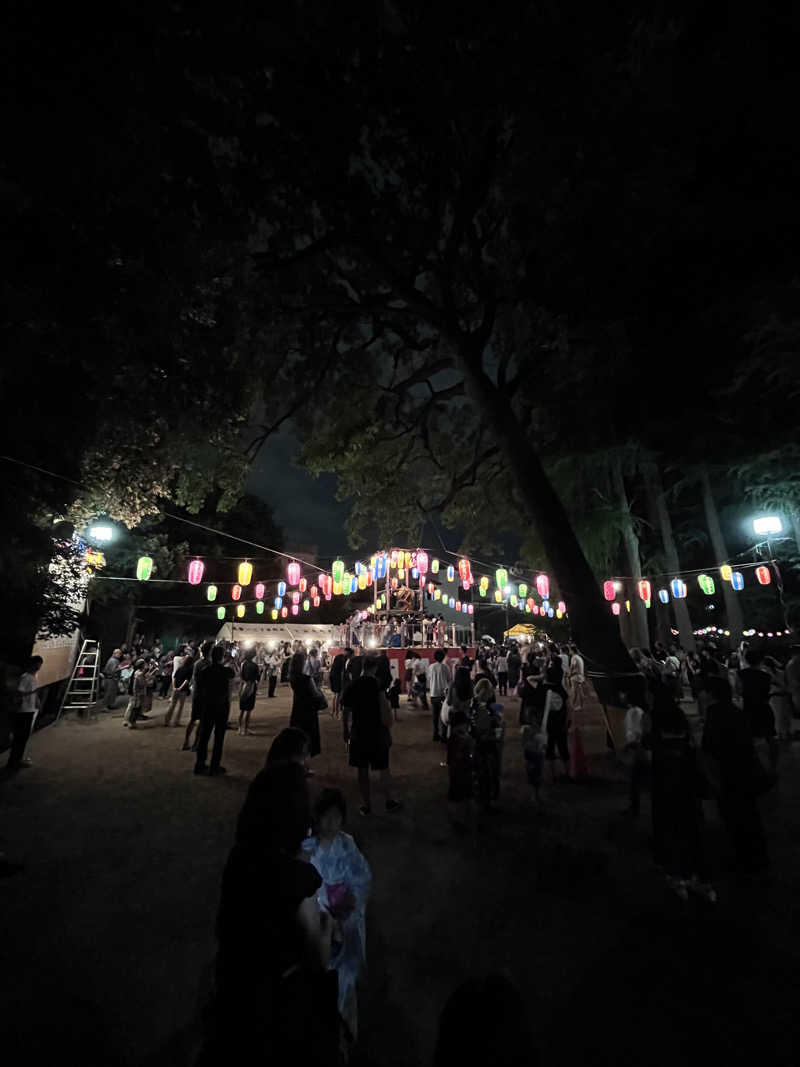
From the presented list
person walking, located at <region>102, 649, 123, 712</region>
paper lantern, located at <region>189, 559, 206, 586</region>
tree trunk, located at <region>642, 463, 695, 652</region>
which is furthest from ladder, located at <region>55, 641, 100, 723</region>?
tree trunk, located at <region>642, 463, 695, 652</region>

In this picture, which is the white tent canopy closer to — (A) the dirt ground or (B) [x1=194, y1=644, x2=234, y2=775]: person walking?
(B) [x1=194, y1=644, x2=234, y2=775]: person walking

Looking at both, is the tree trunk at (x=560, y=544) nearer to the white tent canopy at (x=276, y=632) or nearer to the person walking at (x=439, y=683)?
the person walking at (x=439, y=683)

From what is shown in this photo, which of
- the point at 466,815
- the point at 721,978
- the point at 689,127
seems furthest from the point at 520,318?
the point at 721,978

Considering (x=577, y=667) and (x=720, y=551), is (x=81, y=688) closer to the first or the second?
(x=577, y=667)

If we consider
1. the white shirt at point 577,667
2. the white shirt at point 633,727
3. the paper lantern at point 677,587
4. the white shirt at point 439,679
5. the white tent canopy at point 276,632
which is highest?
the paper lantern at point 677,587

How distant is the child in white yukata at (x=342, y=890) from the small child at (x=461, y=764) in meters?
2.85

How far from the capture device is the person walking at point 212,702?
22.1ft

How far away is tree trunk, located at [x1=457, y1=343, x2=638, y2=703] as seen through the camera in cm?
855

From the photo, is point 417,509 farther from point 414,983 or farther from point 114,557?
point 414,983

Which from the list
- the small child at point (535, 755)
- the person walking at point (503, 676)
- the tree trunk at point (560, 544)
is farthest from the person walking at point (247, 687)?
the person walking at point (503, 676)

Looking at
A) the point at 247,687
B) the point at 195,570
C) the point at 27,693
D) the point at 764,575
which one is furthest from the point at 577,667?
the point at 195,570

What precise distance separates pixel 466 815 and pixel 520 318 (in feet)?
36.7

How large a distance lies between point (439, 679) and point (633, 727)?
469cm

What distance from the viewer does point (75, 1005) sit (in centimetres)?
252
